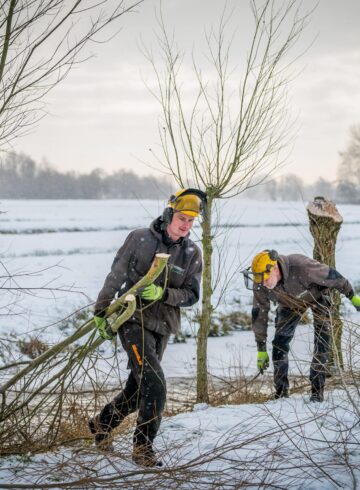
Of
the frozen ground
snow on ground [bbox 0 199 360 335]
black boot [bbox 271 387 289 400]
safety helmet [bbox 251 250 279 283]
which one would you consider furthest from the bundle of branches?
snow on ground [bbox 0 199 360 335]

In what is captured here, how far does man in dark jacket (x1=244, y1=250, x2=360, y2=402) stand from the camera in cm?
524

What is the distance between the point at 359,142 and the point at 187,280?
53036mm

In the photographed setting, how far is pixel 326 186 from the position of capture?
80.7 metres

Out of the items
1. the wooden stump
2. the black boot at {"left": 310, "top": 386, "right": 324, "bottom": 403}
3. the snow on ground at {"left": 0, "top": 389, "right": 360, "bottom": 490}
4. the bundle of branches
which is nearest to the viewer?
the snow on ground at {"left": 0, "top": 389, "right": 360, "bottom": 490}

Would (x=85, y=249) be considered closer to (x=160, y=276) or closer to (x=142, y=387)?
(x=160, y=276)

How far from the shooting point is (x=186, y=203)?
12.9 ft

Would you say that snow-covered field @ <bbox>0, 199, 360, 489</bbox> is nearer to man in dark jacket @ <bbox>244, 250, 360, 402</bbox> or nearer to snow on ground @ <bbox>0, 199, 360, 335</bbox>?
snow on ground @ <bbox>0, 199, 360, 335</bbox>

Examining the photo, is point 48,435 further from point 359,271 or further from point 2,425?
point 359,271

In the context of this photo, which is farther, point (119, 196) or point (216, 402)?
point (119, 196)

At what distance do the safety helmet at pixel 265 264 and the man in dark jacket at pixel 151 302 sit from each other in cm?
133

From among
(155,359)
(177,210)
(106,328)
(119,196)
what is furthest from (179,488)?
(119,196)

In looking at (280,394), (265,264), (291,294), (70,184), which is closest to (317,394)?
(280,394)

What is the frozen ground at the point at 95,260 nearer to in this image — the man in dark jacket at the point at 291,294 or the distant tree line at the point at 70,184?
the man in dark jacket at the point at 291,294

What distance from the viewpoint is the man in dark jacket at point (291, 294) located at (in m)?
5.24
